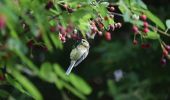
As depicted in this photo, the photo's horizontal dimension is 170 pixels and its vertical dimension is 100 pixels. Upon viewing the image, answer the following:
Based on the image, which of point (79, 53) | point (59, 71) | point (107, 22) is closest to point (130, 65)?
point (107, 22)

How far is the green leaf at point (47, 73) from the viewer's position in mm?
1129

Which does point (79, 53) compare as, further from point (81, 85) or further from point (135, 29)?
point (81, 85)

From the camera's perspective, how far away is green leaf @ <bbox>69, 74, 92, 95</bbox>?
1137 millimetres

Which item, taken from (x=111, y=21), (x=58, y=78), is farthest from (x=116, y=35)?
(x=58, y=78)

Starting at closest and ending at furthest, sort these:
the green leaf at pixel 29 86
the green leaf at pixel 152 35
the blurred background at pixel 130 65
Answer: the green leaf at pixel 29 86, the green leaf at pixel 152 35, the blurred background at pixel 130 65

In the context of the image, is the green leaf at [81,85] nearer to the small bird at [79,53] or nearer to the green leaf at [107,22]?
the small bird at [79,53]

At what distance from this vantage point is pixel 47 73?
45.3 inches

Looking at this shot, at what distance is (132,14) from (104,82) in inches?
246

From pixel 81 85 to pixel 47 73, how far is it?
6 cm

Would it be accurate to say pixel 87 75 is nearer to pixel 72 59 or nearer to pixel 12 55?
pixel 72 59

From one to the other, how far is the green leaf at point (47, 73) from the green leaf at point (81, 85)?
4 centimetres

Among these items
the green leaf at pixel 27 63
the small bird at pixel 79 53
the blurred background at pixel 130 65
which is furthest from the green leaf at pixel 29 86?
the blurred background at pixel 130 65

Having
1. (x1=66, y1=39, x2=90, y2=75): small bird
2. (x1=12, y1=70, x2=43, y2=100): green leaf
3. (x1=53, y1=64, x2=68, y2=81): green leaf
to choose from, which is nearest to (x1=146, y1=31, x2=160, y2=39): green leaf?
(x1=66, y1=39, x2=90, y2=75): small bird

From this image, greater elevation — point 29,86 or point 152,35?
point 29,86
